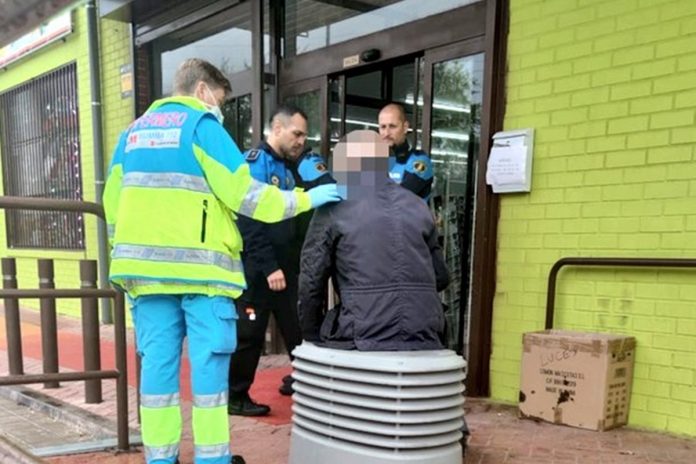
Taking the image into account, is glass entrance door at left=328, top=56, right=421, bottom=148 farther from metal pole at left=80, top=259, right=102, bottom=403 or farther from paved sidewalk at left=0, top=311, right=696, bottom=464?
paved sidewalk at left=0, top=311, right=696, bottom=464

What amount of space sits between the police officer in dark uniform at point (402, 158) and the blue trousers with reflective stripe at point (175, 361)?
1.45m

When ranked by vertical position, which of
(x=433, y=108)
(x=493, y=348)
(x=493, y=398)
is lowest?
(x=493, y=398)

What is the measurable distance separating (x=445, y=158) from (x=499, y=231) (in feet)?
2.74

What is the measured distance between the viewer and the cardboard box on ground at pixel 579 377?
3.19 m

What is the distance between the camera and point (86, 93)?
750 cm

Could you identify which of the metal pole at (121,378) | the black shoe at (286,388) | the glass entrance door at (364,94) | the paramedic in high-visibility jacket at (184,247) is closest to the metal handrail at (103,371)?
the metal pole at (121,378)

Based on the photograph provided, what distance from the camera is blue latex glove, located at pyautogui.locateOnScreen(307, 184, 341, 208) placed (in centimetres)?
221

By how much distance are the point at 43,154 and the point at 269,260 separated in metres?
6.69

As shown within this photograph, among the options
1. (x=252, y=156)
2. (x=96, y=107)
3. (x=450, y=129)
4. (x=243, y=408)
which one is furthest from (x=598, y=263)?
(x=96, y=107)

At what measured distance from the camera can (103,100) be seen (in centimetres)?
729

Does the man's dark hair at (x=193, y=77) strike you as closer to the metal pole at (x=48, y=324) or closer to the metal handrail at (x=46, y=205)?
the metal handrail at (x=46, y=205)

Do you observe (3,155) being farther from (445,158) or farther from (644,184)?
(644,184)

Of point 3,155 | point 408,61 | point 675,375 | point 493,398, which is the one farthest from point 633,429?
point 3,155

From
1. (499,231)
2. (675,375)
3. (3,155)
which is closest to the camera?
(675,375)
